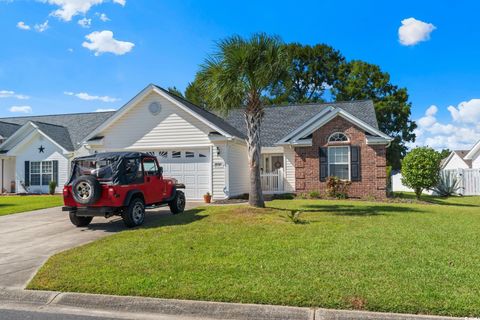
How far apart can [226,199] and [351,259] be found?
455 inches

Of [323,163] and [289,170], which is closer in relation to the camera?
[323,163]

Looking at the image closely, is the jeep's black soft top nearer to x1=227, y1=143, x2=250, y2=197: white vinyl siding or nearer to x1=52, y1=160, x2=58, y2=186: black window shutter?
x1=227, y1=143, x2=250, y2=197: white vinyl siding

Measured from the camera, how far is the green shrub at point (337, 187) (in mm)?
18688

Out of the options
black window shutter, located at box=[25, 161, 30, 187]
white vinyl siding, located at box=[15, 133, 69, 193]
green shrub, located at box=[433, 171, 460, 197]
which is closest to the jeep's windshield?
white vinyl siding, located at box=[15, 133, 69, 193]

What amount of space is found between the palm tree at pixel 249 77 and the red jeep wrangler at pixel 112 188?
3.23 meters

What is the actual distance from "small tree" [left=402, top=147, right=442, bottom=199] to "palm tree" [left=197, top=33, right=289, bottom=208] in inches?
431

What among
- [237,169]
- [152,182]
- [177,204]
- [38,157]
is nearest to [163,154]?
[237,169]

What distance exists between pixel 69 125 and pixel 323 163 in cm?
2059

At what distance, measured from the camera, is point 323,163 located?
19.5 m

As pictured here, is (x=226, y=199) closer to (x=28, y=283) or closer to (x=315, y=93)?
(x=28, y=283)

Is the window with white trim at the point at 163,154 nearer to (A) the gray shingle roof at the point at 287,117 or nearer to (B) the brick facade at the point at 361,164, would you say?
(A) the gray shingle roof at the point at 287,117

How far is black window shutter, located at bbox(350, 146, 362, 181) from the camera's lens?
18.9 metres

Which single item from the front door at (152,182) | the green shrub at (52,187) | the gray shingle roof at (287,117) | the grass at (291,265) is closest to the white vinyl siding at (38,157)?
the green shrub at (52,187)

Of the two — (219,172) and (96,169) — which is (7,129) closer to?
(219,172)
